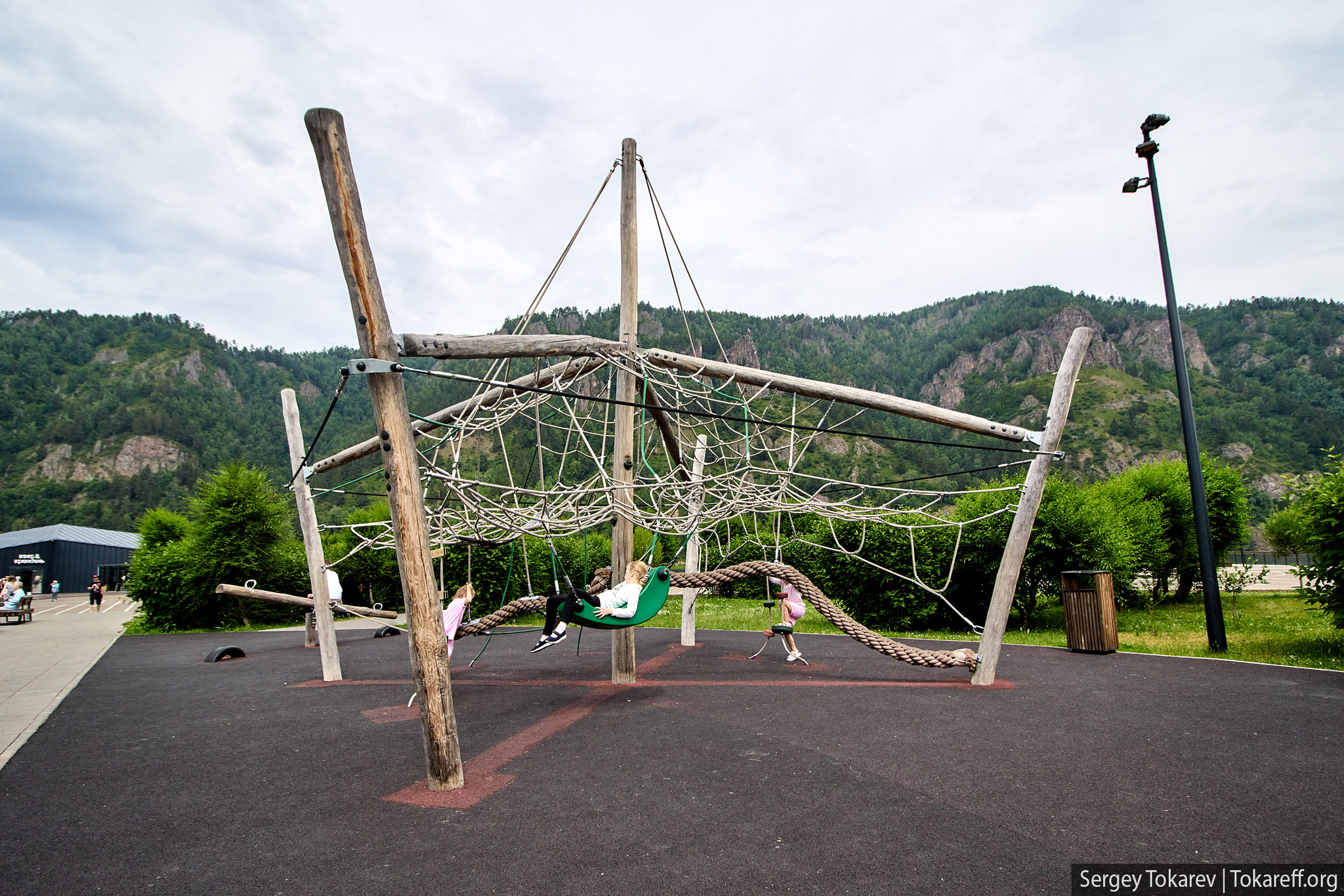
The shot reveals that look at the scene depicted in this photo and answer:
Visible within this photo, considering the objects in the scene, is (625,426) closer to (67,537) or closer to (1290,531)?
(1290,531)

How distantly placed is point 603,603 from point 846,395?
283cm

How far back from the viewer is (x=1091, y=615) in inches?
340

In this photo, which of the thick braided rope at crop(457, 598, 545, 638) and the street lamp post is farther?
the street lamp post

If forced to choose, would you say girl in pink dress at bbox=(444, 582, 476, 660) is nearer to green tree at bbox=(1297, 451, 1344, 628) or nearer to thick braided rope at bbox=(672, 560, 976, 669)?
thick braided rope at bbox=(672, 560, 976, 669)

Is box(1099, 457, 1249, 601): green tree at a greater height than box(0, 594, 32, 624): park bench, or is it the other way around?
box(1099, 457, 1249, 601): green tree

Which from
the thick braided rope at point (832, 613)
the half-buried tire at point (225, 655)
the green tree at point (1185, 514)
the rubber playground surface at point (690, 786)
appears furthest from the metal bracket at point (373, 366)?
the green tree at point (1185, 514)

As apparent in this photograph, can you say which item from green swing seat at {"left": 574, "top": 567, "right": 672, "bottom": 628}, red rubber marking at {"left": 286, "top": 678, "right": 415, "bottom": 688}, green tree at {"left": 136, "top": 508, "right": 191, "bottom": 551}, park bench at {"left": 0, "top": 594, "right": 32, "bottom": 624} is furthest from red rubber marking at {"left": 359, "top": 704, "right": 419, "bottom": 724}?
park bench at {"left": 0, "top": 594, "right": 32, "bottom": 624}

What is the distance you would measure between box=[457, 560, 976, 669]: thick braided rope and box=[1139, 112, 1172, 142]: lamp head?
713 cm

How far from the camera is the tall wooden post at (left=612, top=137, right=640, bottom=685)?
7.07 metres

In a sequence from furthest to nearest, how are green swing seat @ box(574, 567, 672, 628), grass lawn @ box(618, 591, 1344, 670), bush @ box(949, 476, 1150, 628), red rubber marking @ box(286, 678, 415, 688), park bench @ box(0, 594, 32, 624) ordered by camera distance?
1. park bench @ box(0, 594, 32, 624)
2. bush @ box(949, 476, 1150, 628)
3. grass lawn @ box(618, 591, 1344, 670)
4. red rubber marking @ box(286, 678, 415, 688)
5. green swing seat @ box(574, 567, 672, 628)

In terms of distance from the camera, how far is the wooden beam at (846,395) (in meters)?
6.36

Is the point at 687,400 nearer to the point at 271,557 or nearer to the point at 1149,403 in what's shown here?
the point at 271,557

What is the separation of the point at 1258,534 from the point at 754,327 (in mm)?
59324

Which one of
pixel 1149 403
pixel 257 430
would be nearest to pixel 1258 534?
pixel 1149 403
